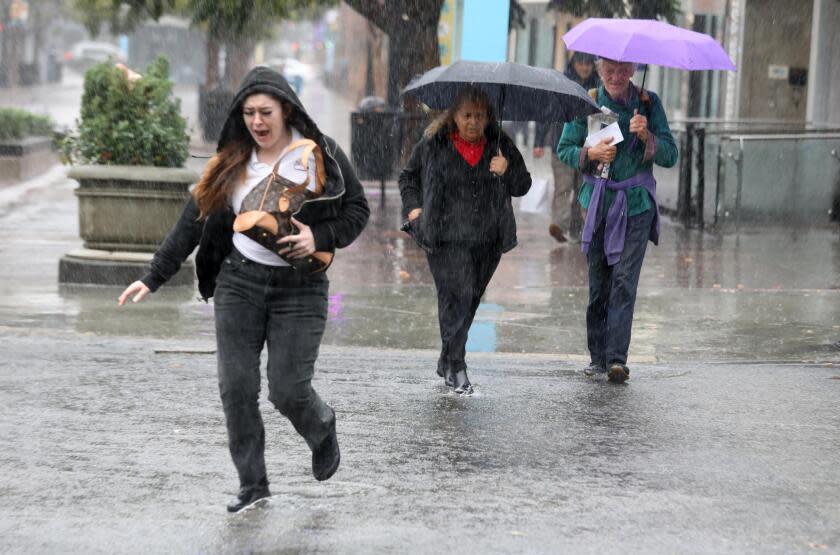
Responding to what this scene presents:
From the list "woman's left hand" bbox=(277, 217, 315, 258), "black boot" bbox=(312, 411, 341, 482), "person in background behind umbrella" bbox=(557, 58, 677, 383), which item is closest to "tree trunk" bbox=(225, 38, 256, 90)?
"person in background behind umbrella" bbox=(557, 58, 677, 383)

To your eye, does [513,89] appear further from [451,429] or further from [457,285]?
[451,429]

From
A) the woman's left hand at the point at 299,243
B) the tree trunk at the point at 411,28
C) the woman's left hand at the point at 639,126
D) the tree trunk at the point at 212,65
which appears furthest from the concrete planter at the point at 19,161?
the woman's left hand at the point at 299,243

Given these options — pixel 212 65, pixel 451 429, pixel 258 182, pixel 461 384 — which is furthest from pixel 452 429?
pixel 212 65

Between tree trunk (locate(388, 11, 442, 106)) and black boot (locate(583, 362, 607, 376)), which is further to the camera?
tree trunk (locate(388, 11, 442, 106))

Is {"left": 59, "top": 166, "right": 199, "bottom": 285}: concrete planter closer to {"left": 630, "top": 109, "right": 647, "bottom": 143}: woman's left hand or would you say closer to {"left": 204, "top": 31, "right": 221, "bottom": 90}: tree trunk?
{"left": 630, "top": 109, "right": 647, "bottom": 143}: woman's left hand

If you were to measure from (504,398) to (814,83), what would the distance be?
11.2 meters

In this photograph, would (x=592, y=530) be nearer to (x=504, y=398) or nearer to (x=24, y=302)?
(x=504, y=398)

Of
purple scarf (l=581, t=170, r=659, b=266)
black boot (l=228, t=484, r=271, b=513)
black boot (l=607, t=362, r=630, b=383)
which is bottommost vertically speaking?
black boot (l=607, t=362, r=630, b=383)

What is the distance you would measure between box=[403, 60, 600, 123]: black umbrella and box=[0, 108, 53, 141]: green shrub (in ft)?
52.5

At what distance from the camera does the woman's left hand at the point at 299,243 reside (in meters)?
5.29

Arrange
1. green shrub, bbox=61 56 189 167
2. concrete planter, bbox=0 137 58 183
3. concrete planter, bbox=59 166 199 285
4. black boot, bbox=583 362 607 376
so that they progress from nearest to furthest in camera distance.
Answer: black boot, bbox=583 362 607 376 < concrete planter, bbox=59 166 199 285 < green shrub, bbox=61 56 189 167 < concrete planter, bbox=0 137 58 183

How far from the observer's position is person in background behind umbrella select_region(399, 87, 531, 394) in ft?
25.3

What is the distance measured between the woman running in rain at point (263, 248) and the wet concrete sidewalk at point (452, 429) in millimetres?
419

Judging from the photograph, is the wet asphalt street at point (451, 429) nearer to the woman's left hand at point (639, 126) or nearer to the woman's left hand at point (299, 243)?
the woman's left hand at point (299, 243)
